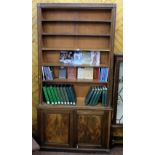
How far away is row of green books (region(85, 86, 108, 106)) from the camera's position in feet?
10.5

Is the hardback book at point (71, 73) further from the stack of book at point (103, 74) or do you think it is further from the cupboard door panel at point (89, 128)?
the cupboard door panel at point (89, 128)

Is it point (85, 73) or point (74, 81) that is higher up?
point (85, 73)

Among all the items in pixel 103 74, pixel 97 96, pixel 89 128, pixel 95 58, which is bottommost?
pixel 89 128

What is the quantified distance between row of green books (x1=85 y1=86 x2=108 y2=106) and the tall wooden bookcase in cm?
6

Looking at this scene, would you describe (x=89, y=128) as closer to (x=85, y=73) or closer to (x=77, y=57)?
(x=85, y=73)

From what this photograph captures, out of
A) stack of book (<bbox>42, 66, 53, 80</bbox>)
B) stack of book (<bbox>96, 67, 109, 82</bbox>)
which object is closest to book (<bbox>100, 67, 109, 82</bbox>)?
stack of book (<bbox>96, 67, 109, 82</bbox>)

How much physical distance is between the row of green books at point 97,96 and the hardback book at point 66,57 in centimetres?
53

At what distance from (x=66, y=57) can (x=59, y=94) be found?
549mm

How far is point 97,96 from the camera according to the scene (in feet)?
10.6

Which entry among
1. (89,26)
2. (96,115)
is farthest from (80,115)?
(89,26)

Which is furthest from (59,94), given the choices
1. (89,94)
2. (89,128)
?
(89,128)

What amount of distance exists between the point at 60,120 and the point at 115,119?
0.81 m
